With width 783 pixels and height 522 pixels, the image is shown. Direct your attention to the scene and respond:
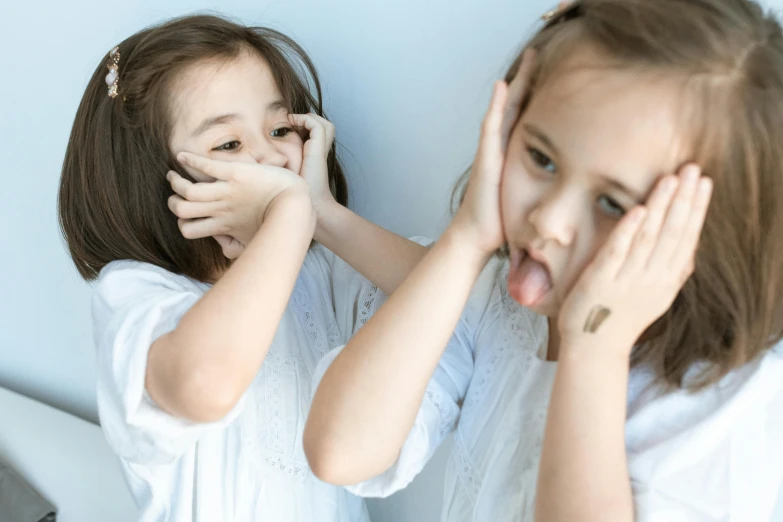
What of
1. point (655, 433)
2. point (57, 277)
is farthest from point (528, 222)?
point (57, 277)

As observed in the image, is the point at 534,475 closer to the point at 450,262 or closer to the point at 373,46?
the point at 450,262

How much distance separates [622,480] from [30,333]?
129 centimetres

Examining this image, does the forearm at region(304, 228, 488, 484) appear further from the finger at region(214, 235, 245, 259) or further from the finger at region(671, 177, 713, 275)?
the finger at region(214, 235, 245, 259)

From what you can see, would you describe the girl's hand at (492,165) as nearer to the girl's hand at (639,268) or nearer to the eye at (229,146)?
the girl's hand at (639,268)

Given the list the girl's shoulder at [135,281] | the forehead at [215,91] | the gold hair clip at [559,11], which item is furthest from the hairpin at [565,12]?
the girl's shoulder at [135,281]

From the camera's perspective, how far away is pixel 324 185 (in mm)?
741

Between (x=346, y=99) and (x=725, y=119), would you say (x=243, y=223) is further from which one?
(x=725, y=119)

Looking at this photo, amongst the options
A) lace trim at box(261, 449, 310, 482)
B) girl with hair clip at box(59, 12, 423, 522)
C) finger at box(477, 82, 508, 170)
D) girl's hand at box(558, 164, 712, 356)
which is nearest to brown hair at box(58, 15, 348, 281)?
girl with hair clip at box(59, 12, 423, 522)

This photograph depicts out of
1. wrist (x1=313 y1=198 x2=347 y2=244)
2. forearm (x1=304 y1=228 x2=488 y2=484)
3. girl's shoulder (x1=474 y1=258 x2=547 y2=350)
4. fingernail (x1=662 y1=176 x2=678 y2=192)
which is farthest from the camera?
wrist (x1=313 y1=198 x2=347 y2=244)

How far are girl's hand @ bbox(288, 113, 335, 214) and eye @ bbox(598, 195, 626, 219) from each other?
37 centimetres

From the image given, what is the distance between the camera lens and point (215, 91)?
0.70m

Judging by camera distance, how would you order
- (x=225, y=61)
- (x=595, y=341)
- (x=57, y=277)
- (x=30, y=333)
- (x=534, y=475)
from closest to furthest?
(x=595, y=341) → (x=534, y=475) → (x=225, y=61) → (x=57, y=277) → (x=30, y=333)

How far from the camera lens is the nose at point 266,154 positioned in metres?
0.72

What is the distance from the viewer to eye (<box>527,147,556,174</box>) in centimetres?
47
